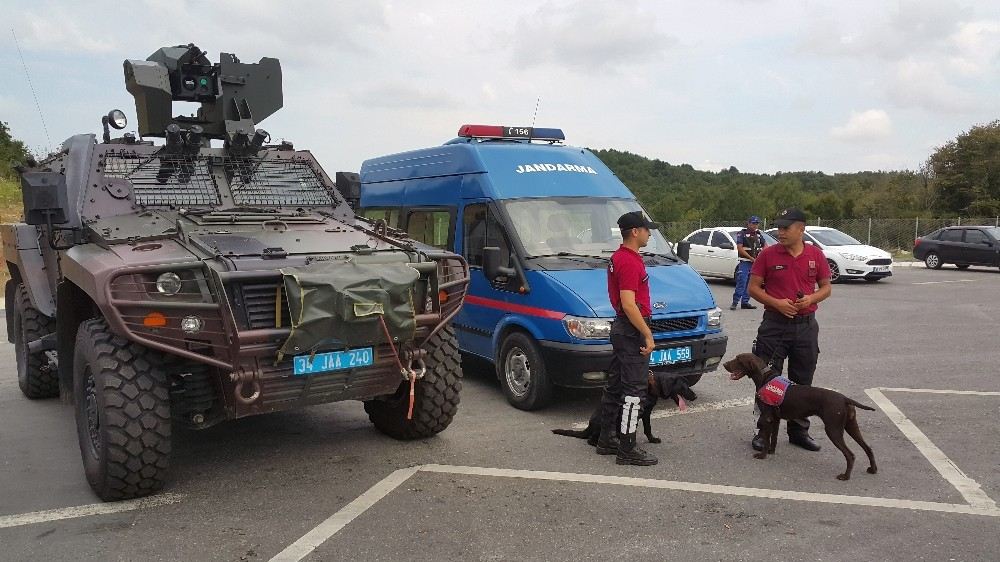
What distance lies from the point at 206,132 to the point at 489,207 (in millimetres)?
2575

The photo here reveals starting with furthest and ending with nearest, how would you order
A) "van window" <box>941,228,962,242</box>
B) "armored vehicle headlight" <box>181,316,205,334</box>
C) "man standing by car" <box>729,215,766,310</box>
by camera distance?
"van window" <box>941,228,962,242</box> → "man standing by car" <box>729,215,766,310</box> → "armored vehicle headlight" <box>181,316,205,334</box>

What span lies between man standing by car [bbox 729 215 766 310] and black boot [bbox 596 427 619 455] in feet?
29.0

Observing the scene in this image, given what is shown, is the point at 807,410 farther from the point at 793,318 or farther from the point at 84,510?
the point at 84,510

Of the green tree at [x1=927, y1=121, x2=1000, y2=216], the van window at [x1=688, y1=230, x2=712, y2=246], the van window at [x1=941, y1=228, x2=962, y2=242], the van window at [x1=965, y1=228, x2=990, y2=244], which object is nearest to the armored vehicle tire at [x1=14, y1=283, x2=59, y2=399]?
the van window at [x1=688, y1=230, x2=712, y2=246]

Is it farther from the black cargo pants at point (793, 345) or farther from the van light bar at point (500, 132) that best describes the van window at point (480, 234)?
the black cargo pants at point (793, 345)

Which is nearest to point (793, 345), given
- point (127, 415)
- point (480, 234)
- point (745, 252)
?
point (480, 234)

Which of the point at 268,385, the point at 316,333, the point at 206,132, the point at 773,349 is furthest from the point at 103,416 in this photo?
the point at 773,349

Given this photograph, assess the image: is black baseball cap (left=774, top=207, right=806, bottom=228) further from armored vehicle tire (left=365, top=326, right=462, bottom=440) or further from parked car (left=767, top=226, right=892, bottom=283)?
parked car (left=767, top=226, right=892, bottom=283)

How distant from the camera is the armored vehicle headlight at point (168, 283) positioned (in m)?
4.37

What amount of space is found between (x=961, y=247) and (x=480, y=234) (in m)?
20.7

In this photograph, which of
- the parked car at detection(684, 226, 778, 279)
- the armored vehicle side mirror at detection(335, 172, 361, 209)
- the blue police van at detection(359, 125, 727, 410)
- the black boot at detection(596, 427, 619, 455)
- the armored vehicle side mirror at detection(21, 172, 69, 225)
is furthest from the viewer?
the parked car at detection(684, 226, 778, 279)

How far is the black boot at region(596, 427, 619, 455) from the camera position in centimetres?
557

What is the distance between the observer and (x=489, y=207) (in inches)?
290

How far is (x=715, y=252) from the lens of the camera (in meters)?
19.3
